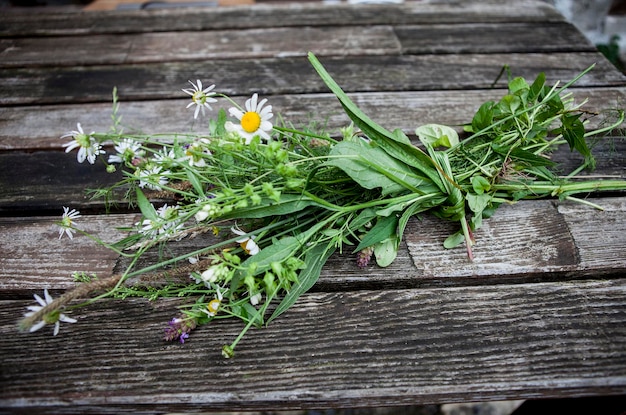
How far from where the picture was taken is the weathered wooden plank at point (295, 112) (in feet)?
4.05

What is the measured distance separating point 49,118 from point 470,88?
1.16 m

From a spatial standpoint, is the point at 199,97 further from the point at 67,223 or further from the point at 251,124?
the point at 67,223

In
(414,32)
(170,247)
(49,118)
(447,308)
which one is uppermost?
(49,118)

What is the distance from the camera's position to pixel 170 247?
939 mm

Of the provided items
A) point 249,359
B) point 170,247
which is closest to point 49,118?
point 170,247

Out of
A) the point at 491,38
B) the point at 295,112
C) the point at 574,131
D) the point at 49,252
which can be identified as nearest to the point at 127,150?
the point at 49,252

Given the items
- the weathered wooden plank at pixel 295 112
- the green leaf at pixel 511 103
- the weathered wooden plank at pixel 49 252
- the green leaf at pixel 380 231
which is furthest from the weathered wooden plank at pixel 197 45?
the green leaf at pixel 380 231

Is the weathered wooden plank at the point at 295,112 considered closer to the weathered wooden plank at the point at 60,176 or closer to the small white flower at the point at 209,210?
the weathered wooden plank at the point at 60,176

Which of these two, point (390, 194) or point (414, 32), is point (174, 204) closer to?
point (390, 194)

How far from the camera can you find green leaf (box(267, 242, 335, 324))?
2.68 feet

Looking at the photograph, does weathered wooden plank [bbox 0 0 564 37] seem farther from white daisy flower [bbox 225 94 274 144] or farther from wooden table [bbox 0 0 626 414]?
white daisy flower [bbox 225 94 274 144]

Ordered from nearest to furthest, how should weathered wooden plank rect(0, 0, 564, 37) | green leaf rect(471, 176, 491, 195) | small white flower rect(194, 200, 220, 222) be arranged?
small white flower rect(194, 200, 220, 222) → green leaf rect(471, 176, 491, 195) → weathered wooden plank rect(0, 0, 564, 37)

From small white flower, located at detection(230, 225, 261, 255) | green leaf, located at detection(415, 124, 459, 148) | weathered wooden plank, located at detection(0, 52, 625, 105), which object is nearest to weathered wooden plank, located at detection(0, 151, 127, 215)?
weathered wooden plank, located at detection(0, 52, 625, 105)

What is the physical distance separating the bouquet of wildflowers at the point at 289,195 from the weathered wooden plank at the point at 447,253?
0.09 feet
